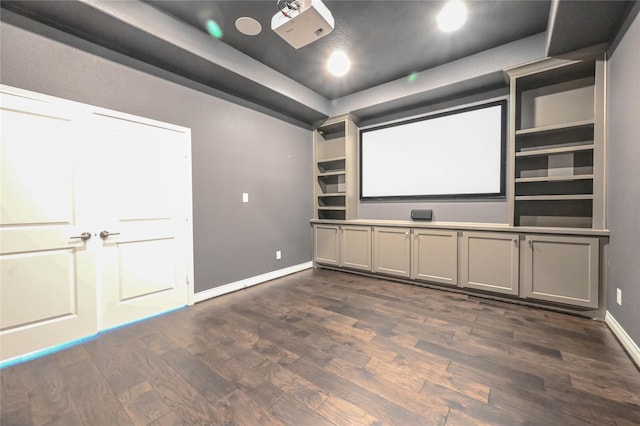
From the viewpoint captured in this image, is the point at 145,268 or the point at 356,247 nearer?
the point at 145,268

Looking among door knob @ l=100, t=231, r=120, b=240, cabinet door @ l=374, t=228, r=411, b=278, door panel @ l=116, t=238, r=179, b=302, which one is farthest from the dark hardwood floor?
cabinet door @ l=374, t=228, r=411, b=278

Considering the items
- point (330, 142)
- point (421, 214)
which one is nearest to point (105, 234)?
point (330, 142)

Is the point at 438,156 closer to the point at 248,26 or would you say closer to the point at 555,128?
the point at 555,128

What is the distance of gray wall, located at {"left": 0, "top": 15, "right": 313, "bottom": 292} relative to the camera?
6.62ft

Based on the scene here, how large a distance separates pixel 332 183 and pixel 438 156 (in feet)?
6.05

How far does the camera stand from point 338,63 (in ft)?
10.2

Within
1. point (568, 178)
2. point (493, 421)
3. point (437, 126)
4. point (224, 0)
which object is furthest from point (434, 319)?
point (224, 0)

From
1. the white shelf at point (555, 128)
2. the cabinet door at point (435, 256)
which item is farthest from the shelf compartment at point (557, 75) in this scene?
the cabinet door at point (435, 256)

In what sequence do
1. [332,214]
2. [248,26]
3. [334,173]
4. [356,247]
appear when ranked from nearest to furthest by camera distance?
[248,26], [356,247], [334,173], [332,214]

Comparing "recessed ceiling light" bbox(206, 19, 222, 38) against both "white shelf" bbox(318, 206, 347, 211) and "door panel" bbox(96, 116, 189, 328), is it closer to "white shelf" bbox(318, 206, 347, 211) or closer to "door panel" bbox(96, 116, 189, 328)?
"door panel" bbox(96, 116, 189, 328)

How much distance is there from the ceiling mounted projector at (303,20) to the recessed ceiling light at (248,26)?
325mm

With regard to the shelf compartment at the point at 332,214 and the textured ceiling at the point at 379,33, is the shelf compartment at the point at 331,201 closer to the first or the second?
the shelf compartment at the point at 332,214

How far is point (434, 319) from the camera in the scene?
8.04 feet

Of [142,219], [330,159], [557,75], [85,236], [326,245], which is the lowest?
[326,245]
